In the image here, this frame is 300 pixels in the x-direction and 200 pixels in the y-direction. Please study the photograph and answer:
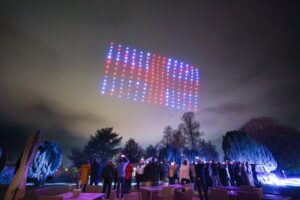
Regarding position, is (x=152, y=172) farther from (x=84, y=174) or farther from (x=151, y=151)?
(x=151, y=151)

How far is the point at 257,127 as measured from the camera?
121ft

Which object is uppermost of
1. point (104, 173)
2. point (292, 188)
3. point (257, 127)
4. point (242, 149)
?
point (257, 127)

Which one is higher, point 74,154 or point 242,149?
point 74,154

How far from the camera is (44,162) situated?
1441 centimetres

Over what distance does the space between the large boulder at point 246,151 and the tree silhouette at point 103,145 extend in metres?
29.5

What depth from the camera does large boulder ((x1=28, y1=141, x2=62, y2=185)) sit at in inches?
540

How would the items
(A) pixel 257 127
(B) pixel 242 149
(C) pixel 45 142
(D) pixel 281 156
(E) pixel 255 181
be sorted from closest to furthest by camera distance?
1. (E) pixel 255 181
2. (C) pixel 45 142
3. (B) pixel 242 149
4. (D) pixel 281 156
5. (A) pixel 257 127

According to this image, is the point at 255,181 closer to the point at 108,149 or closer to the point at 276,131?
the point at 276,131


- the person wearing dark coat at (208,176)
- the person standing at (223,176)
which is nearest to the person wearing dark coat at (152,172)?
the person wearing dark coat at (208,176)

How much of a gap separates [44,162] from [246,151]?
18408mm

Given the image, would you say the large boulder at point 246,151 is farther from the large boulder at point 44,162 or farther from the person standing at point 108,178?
the large boulder at point 44,162

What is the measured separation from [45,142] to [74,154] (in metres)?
32.1

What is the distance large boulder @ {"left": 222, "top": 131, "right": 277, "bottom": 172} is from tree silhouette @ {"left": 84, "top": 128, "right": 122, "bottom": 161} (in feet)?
96.7

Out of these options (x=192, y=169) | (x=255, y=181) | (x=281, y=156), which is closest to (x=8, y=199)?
(x=192, y=169)
